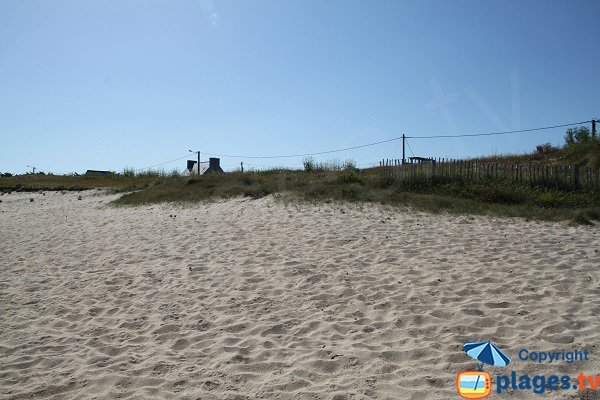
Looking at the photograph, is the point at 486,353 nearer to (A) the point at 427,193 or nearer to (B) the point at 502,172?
(A) the point at 427,193

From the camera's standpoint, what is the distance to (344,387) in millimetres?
3490

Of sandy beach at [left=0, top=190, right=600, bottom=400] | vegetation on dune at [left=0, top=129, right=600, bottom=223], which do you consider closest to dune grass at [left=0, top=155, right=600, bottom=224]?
vegetation on dune at [left=0, top=129, right=600, bottom=223]

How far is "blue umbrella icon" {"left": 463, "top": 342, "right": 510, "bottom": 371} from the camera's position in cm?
378

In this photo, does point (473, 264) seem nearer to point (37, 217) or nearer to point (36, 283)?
point (36, 283)

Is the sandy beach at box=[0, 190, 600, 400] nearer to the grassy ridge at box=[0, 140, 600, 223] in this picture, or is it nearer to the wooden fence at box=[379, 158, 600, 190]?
the grassy ridge at box=[0, 140, 600, 223]

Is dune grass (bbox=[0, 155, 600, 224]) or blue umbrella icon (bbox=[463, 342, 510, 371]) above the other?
dune grass (bbox=[0, 155, 600, 224])

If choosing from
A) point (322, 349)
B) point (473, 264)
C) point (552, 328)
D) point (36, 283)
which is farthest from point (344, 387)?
point (36, 283)

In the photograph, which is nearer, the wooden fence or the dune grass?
the dune grass

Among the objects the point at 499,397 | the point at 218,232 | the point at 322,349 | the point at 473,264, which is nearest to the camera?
the point at 499,397

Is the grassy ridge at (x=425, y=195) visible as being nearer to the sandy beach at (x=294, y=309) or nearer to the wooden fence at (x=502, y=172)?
the wooden fence at (x=502, y=172)

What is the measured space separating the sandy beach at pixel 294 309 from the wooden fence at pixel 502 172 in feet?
20.2

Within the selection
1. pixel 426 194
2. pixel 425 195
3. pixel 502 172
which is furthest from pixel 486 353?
pixel 502 172

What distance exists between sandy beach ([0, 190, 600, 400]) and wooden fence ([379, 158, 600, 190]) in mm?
6149

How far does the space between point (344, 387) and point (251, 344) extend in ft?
4.35
